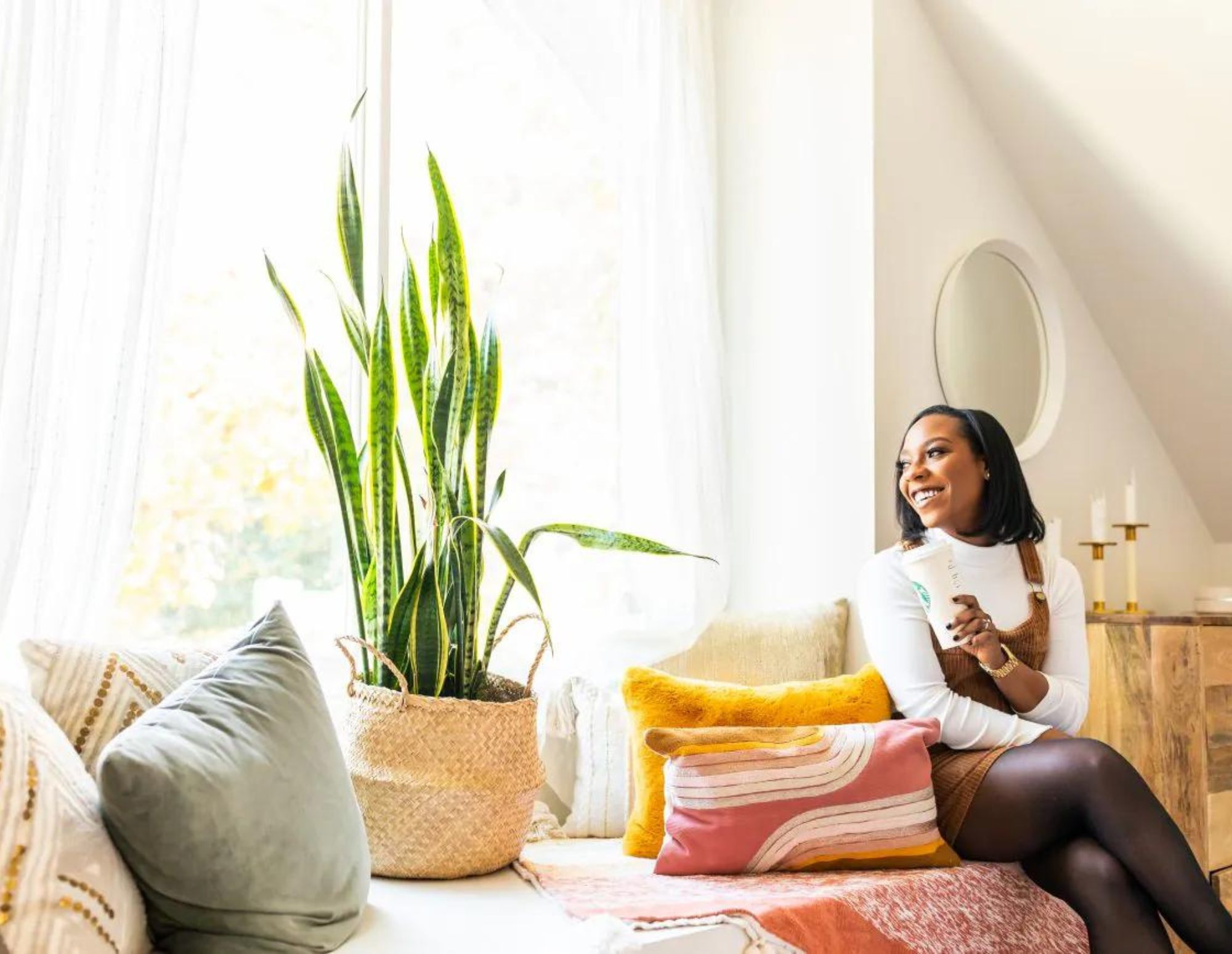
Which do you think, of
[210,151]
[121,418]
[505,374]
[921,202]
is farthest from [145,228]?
[921,202]

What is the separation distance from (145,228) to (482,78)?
3.74ft

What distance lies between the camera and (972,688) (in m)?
2.21

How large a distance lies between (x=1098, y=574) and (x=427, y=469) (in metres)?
1.86

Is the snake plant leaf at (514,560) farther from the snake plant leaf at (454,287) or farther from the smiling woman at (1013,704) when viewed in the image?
the smiling woman at (1013,704)

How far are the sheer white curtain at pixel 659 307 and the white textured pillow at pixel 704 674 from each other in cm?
7

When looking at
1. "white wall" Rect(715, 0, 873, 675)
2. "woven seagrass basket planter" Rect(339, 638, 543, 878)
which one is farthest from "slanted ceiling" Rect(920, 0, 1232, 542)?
"woven seagrass basket planter" Rect(339, 638, 543, 878)

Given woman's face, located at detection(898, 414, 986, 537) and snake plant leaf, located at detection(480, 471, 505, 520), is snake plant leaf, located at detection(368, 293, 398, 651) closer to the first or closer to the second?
snake plant leaf, located at detection(480, 471, 505, 520)

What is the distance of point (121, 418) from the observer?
5.79ft

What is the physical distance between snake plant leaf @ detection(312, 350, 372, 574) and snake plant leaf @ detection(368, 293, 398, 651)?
3 centimetres

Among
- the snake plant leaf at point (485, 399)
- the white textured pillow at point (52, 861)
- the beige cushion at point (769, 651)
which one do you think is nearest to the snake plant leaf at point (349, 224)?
the snake plant leaf at point (485, 399)

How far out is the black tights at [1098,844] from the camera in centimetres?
182

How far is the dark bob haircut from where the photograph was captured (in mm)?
2291

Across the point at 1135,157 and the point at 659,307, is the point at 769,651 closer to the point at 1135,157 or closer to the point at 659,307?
the point at 659,307

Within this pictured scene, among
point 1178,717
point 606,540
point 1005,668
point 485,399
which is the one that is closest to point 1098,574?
point 1178,717
